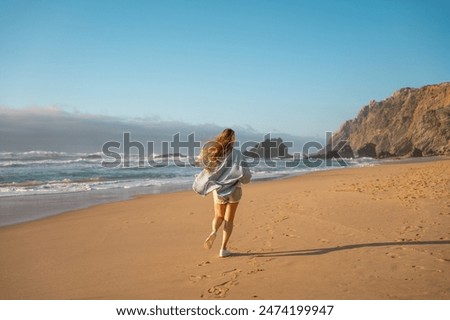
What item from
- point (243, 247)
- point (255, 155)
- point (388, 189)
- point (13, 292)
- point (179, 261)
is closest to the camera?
point (13, 292)

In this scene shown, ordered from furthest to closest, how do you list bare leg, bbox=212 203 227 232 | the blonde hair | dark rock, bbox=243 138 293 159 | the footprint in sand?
1. dark rock, bbox=243 138 293 159
2. bare leg, bbox=212 203 227 232
3. the blonde hair
4. the footprint in sand

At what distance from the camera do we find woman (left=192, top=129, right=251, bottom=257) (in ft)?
17.6

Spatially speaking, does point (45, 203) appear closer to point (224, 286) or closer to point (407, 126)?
point (224, 286)

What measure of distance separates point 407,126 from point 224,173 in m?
98.4

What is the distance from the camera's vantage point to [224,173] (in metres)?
5.41

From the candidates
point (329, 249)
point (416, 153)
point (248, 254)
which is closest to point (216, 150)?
point (248, 254)

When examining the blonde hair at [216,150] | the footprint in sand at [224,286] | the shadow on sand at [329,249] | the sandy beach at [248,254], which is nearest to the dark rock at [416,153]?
the sandy beach at [248,254]

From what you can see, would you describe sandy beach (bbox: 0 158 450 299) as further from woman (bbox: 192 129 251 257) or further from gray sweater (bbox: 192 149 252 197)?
gray sweater (bbox: 192 149 252 197)

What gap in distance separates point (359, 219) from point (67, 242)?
6.38 metres

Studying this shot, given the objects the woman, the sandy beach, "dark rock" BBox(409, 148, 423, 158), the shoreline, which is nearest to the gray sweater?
the woman

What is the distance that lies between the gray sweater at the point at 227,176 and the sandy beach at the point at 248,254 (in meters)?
1.12
